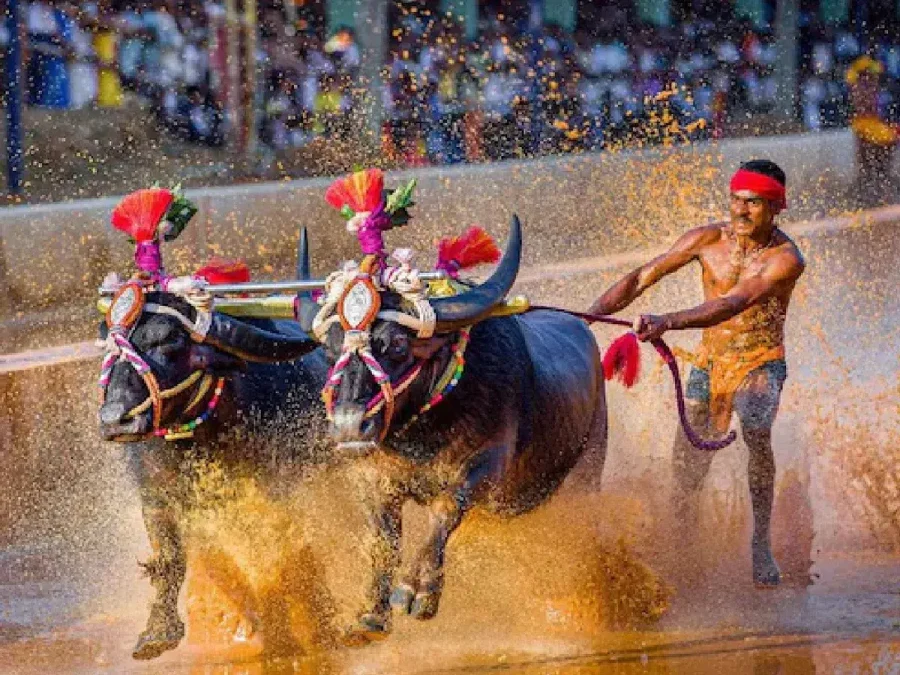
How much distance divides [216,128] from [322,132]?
88 centimetres

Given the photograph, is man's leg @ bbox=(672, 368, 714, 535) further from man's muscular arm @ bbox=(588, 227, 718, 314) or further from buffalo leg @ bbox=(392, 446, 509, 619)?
buffalo leg @ bbox=(392, 446, 509, 619)

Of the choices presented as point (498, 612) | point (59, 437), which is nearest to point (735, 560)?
point (498, 612)

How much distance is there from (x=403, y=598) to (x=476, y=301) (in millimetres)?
1094

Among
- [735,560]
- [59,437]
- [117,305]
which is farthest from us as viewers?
[59,437]

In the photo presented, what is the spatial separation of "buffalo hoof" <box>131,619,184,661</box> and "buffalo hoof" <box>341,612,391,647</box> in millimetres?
700

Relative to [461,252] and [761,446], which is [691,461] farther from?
[461,252]

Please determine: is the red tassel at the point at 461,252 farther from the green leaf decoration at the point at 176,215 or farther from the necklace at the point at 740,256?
the necklace at the point at 740,256

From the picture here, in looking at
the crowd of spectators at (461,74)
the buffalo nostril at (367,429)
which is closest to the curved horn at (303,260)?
the buffalo nostril at (367,429)

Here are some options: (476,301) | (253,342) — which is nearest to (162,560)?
(253,342)

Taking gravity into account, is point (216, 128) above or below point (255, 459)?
above

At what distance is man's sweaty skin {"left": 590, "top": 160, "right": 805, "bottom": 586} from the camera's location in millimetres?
9102

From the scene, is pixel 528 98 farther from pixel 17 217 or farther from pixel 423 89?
pixel 17 217

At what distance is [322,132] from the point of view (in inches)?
684

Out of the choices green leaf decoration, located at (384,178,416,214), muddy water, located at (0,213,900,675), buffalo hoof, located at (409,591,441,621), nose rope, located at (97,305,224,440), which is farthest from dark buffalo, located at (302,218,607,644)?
nose rope, located at (97,305,224,440)
